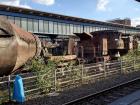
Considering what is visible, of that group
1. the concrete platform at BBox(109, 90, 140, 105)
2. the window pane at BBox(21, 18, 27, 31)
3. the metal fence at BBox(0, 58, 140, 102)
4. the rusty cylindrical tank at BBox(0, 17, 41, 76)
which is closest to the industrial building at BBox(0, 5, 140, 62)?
the window pane at BBox(21, 18, 27, 31)

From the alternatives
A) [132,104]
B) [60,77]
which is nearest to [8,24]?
[132,104]

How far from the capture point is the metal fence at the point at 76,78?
13.5 meters

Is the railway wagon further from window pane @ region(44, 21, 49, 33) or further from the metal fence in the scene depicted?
window pane @ region(44, 21, 49, 33)

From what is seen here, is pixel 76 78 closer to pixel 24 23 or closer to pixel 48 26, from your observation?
pixel 24 23

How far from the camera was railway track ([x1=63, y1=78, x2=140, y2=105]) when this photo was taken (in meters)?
11.8

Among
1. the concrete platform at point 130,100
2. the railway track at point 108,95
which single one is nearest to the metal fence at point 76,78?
the railway track at point 108,95

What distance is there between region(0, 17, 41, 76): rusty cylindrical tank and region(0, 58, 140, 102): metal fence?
10.2 m

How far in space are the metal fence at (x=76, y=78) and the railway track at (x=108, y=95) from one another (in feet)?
2.82

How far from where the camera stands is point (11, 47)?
1617 millimetres

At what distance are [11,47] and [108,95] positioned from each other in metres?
12.3

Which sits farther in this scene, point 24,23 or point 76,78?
point 24,23

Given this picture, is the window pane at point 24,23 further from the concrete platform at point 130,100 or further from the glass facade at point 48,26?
the concrete platform at point 130,100

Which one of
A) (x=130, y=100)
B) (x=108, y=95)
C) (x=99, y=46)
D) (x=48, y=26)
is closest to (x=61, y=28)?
(x=48, y=26)

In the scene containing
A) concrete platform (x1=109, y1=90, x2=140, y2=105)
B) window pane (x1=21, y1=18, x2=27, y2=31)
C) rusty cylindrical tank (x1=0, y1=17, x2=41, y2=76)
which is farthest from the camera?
window pane (x1=21, y1=18, x2=27, y2=31)
